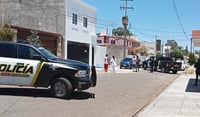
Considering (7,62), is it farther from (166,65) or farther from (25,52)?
(166,65)

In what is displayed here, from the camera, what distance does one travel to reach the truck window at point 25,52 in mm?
14711

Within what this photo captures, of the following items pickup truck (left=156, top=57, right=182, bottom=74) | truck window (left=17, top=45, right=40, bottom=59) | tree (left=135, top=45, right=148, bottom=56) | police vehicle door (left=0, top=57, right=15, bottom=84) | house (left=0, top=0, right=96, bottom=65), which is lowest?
pickup truck (left=156, top=57, right=182, bottom=74)

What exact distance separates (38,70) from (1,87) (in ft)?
9.99

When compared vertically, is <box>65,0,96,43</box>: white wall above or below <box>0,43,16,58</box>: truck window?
above

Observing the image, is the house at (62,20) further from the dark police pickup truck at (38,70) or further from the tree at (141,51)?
the tree at (141,51)

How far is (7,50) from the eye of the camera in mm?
14836

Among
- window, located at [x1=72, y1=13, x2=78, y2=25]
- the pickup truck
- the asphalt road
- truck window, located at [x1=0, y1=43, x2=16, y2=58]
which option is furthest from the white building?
truck window, located at [x1=0, y1=43, x2=16, y2=58]

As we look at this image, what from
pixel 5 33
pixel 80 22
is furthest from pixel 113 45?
pixel 5 33

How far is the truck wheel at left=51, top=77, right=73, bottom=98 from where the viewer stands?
14.5m

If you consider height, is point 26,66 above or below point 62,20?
below

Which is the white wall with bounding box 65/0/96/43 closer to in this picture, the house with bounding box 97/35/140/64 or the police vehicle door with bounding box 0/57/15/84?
the house with bounding box 97/35/140/64

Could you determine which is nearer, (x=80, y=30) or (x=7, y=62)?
(x=7, y=62)

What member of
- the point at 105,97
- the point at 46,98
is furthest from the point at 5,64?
the point at 105,97

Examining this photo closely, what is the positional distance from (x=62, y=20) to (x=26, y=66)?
29.1m
